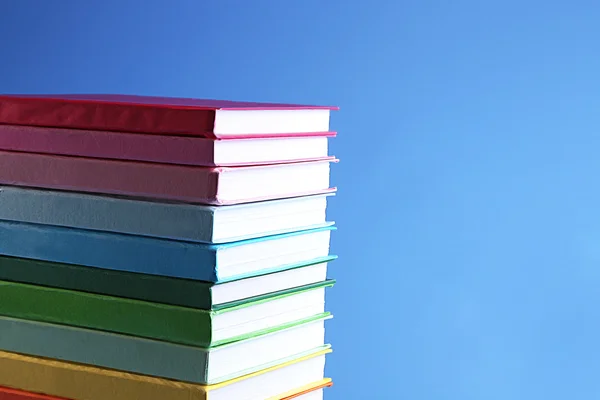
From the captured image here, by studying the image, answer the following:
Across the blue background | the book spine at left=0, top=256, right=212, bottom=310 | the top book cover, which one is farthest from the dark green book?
the blue background

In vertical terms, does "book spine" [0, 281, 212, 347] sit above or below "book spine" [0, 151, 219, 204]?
below

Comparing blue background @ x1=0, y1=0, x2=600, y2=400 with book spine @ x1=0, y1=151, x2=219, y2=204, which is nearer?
book spine @ x1=0, y1=151, x2=219, y2=204

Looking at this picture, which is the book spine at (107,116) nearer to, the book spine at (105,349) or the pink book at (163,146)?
the pink book at (163,146)

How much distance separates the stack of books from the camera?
80 cm

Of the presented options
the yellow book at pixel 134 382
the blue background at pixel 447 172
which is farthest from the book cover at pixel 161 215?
the blue background at pixel 447 172

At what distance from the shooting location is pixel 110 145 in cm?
84

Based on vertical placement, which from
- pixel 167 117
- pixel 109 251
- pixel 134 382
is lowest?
pixel 134 382

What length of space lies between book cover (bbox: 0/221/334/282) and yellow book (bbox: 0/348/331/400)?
82mm

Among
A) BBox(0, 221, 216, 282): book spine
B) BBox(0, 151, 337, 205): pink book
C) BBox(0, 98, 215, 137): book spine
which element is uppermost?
BBox(0, 98, 215, 137): book spine

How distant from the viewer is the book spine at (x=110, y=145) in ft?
2.60

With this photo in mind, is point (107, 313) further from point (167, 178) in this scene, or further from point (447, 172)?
point (447, 172)

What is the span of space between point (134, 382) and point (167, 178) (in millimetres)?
161

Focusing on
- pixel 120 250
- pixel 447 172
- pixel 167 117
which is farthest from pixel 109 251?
pixel 447 172

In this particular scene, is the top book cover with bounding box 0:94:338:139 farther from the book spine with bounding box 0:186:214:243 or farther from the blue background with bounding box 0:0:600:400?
the blue background with bounding box 0:0:600:400
